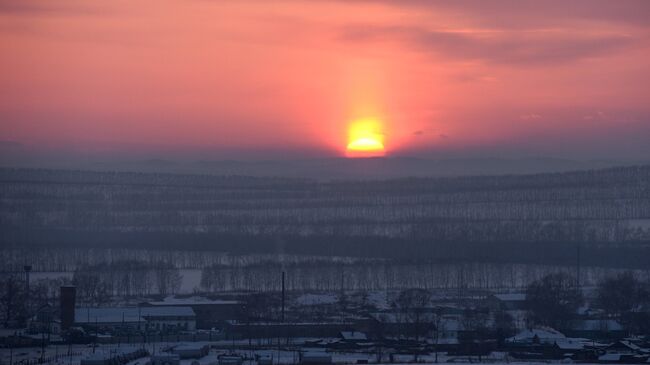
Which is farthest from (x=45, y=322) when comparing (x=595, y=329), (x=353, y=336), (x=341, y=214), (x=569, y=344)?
(x=341, y=214)

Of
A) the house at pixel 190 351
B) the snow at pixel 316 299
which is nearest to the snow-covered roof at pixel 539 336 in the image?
the house at pixel 190 351

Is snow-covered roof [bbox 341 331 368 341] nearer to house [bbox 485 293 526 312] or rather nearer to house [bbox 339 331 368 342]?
house [bbox 339 331 368 342]

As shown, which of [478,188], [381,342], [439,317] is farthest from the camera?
[478,188]

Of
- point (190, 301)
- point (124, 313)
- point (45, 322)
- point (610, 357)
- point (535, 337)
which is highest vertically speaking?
Result: point (190, 301)

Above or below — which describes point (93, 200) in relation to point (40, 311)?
above

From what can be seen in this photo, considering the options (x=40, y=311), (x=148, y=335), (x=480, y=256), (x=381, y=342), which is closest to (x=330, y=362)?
(x=381, y=342)

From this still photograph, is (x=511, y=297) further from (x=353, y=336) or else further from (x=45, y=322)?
(x=45, y=322)

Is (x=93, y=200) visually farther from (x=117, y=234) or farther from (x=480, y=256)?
(x=480, y=256)
